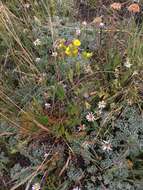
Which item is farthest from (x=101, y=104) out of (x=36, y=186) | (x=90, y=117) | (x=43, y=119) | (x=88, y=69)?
(x=36, y=186)

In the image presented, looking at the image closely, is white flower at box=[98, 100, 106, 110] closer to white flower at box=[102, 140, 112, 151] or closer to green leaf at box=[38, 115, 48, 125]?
white flower at box=[102, 140, 112, 151]

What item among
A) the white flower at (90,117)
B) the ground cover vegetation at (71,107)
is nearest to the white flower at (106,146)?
the ground cover vegetation at (71,107)

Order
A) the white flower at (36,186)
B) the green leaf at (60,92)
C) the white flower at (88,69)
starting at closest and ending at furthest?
the white flower at (36,186)
the green leaf at (60,92)
the white flower at (88,69)

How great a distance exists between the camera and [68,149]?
85.3 inches

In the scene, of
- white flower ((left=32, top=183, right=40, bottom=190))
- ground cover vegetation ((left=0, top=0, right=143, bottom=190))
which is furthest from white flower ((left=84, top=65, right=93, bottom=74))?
white flower ((left=32, top=183, right=40, bottom=190))

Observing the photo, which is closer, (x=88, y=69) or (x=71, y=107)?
(x=71, y=107)

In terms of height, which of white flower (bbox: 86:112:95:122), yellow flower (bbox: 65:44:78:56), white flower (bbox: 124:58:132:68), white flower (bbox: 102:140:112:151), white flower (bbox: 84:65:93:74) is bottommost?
white flower (bbox: 102:140:112:151)

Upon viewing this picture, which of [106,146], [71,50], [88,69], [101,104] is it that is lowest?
[106,146]

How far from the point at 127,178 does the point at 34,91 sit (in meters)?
0.73

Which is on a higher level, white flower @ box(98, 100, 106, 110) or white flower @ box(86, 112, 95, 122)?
white flower @ box(98, 100, 106, 110)

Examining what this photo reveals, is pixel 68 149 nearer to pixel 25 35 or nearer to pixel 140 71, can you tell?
pixel 140 71

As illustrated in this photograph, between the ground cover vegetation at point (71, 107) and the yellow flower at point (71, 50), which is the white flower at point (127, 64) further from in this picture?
the yellow flower at point (71, 50)

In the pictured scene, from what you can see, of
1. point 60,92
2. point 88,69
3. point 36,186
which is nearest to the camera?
point 36,186

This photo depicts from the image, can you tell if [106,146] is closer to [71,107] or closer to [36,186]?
[71,107]
